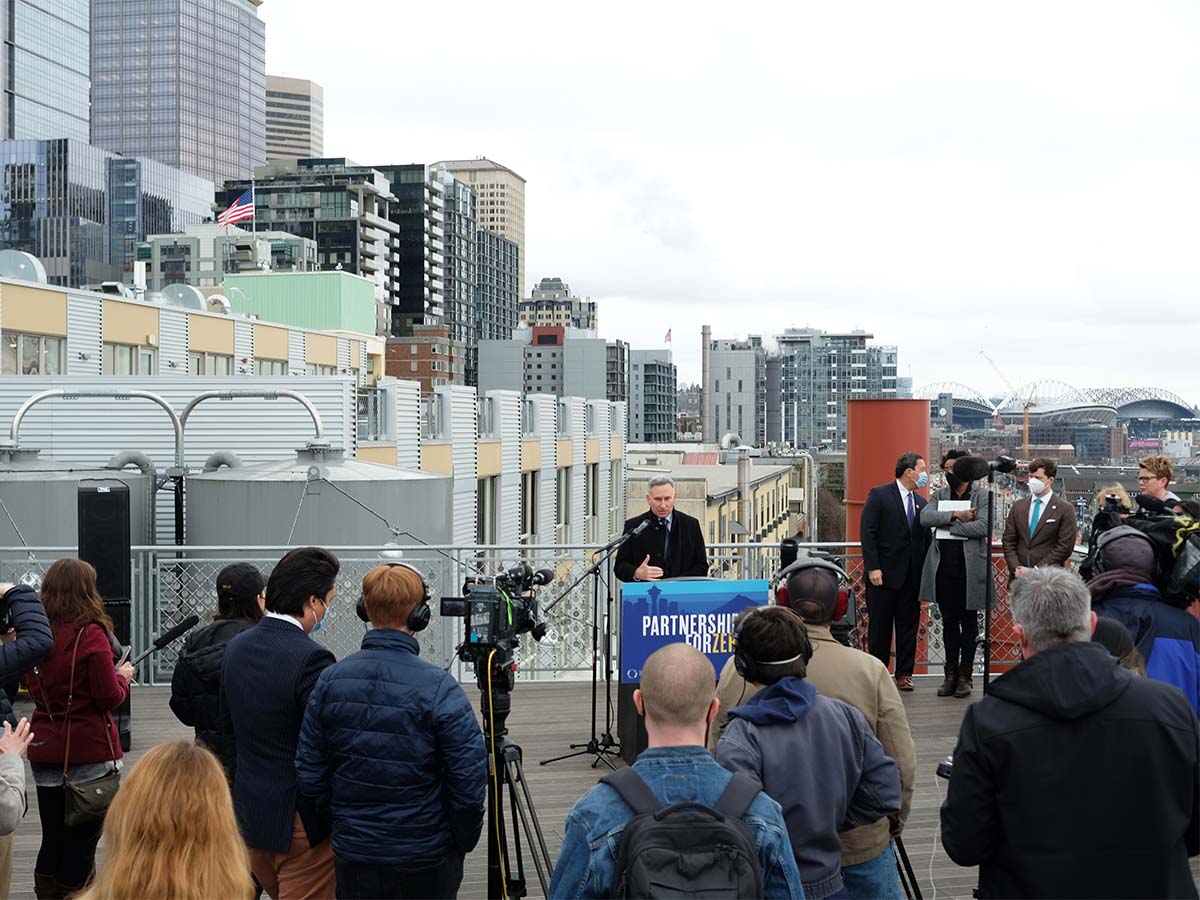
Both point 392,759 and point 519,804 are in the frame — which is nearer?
point 392,759

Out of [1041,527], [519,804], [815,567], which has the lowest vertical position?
[519,804]

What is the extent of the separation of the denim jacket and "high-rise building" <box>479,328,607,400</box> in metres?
140

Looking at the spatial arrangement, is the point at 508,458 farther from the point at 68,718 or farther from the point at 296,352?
the point at 68,718

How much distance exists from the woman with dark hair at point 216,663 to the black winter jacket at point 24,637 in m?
0.56

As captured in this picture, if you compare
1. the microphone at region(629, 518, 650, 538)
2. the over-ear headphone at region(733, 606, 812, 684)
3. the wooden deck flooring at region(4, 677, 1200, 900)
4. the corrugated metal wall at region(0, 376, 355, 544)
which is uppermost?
the corrugated metal wall at region(0, 376, 355, 544)

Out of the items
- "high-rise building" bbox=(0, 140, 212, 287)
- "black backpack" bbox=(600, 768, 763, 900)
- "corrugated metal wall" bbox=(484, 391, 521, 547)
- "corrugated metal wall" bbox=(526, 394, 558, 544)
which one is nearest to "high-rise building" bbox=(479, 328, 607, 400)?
"high-rise building" bbox=(0, 140, 212, 287)

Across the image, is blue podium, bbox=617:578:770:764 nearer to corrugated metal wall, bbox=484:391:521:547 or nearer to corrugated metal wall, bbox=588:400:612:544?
corrugated metal wall, bbox=484:391:521:547

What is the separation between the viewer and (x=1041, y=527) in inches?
381

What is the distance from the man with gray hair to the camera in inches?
140

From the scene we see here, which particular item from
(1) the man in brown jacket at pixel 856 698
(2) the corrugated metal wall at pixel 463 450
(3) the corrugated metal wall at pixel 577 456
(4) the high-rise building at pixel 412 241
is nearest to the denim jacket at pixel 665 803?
(1) the man in brown jacket at pixel 856 698

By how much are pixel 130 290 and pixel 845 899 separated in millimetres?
45039

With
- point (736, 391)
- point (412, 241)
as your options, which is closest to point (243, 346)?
point (412, 241)

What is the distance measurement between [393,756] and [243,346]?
→ 41.7 meters

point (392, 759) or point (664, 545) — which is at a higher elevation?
point (664, 545)
